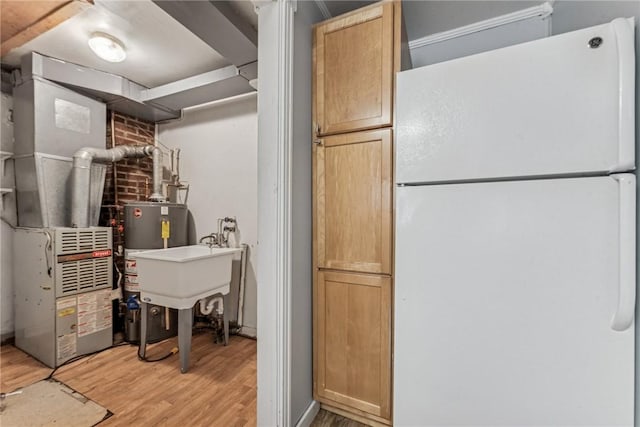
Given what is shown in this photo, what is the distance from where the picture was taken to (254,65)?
207 centimetres

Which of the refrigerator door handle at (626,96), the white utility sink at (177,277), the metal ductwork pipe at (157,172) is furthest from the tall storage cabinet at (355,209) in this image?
the metal ductwork pipe at (157,172)

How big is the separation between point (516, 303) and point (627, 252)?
32cm

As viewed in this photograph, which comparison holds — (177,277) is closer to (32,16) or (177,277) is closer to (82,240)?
(82,240)

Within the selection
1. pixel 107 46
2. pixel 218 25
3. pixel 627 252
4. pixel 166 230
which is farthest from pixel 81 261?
pixel 627 252

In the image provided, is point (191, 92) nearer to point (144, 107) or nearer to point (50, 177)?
point (144, 107)

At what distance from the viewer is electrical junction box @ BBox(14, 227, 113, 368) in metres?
2.10

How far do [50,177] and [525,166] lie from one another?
10.3 ft

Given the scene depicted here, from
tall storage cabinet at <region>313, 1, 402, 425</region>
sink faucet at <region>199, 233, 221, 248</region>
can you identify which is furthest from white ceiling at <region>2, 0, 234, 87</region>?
sink faucet at <region>199, 233, 221, 248</region>

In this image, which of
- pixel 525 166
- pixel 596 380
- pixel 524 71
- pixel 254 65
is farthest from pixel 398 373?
pixel 254 65

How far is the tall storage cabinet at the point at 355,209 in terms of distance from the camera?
1356mm

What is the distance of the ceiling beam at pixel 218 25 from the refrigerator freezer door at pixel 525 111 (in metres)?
1.17

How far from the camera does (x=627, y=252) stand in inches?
31.4

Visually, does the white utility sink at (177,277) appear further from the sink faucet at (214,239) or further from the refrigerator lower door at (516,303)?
the refrigerator lower door at (516,303)

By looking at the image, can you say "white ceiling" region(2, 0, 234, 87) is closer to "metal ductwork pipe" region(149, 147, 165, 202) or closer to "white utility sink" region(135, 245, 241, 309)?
"metal ductwork pipe" region(149, 147, 165, 202)
